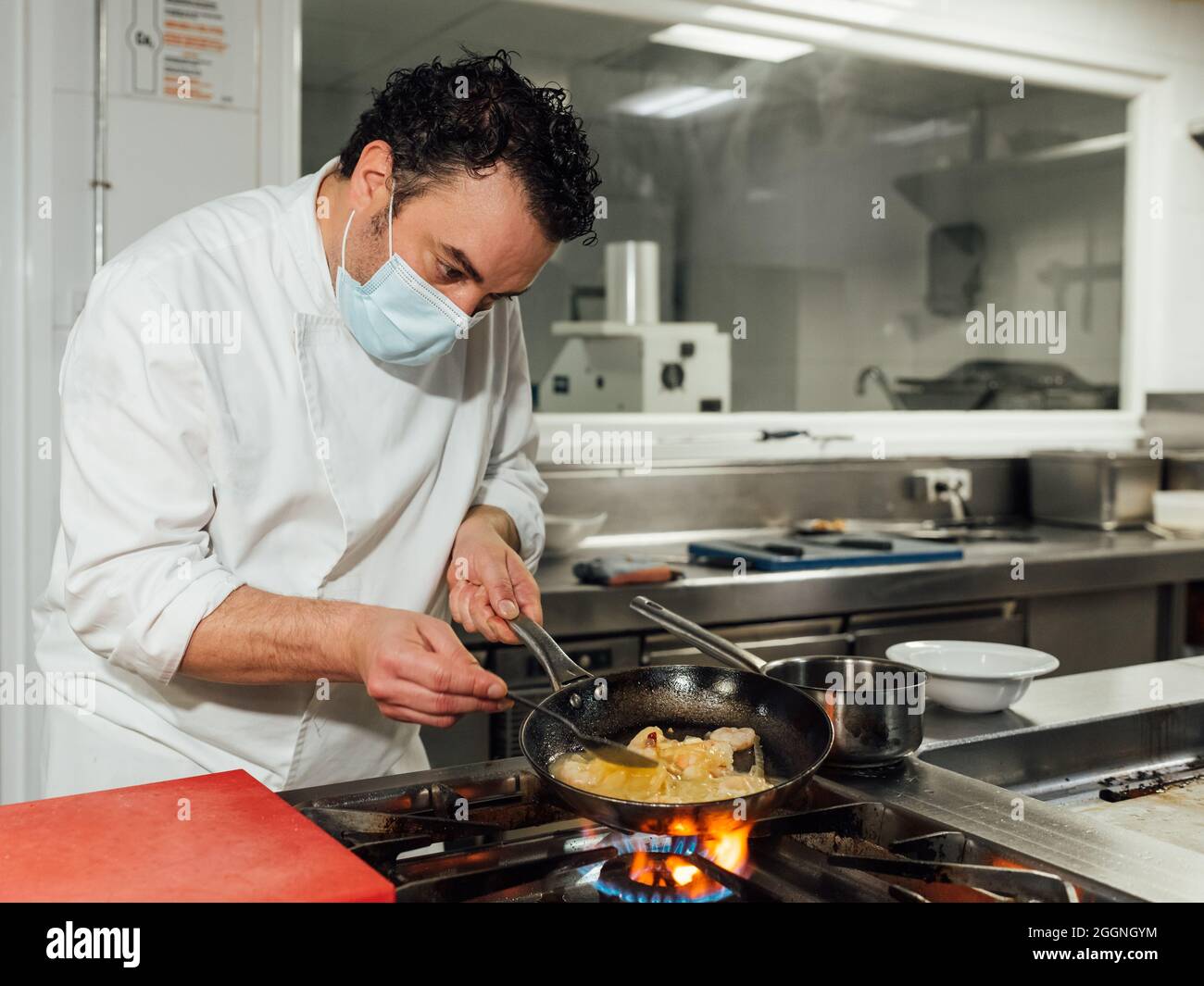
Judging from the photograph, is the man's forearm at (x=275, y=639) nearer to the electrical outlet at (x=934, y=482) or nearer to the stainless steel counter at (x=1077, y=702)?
the stainless steel counter at (x=1077, y=702)

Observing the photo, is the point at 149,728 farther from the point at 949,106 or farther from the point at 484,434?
the point at 949,106

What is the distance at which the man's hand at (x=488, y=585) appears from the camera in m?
1.40

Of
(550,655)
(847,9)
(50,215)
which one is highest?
(847,9)

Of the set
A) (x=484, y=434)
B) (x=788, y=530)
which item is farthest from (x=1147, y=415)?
(x=484, y=434)

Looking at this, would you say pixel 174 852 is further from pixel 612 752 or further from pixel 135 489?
pixel 135 489

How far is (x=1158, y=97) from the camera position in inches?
165

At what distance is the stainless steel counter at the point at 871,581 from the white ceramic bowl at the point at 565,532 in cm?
5

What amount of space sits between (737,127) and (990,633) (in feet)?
6.43

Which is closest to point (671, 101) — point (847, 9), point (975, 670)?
point (847, 9)

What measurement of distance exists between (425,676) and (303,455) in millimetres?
446

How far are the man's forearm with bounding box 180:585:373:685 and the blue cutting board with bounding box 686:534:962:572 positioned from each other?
1652mm

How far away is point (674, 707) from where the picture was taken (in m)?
1.30

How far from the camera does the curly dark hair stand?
1328 mm

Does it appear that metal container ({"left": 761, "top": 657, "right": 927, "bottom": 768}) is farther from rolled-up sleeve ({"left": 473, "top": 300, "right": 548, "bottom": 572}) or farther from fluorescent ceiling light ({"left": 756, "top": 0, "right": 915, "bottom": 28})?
fluorescent ceiling light ({"left": 756, "top": 0, "right": 915, "bottom": 28})
